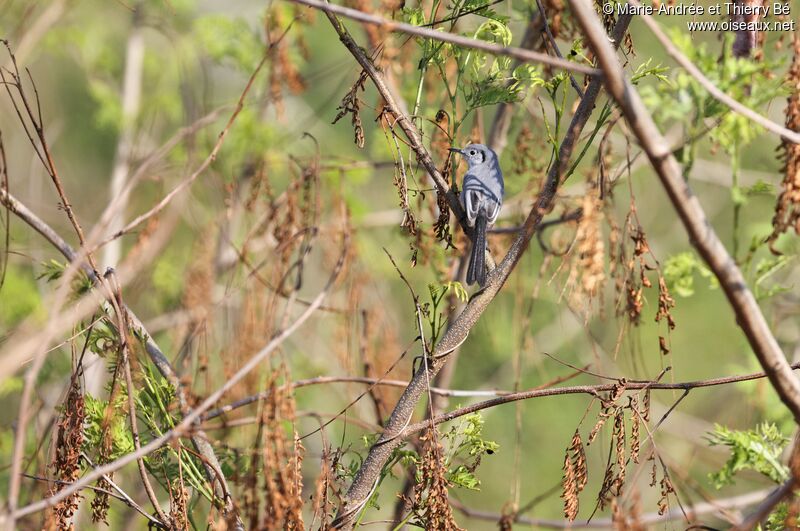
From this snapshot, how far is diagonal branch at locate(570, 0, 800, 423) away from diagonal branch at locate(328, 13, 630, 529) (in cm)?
61

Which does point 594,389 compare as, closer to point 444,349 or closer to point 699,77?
point 444,349

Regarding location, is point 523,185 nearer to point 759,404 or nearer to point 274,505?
point 759,404

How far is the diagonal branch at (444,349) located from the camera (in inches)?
84.4

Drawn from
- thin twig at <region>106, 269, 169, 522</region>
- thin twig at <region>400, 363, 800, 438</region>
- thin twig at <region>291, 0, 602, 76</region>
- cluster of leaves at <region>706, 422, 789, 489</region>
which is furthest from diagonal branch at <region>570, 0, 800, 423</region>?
thin twig at <region>106, 269, 169, 522</region>

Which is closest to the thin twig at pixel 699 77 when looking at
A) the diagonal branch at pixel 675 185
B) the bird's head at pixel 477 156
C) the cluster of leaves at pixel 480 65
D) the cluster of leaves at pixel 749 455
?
the diagonal branch at pixel 675 185

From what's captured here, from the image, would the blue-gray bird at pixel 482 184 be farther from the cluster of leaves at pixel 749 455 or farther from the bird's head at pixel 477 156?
the cluster of leaves at pixel 749 455

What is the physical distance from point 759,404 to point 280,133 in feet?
13.6

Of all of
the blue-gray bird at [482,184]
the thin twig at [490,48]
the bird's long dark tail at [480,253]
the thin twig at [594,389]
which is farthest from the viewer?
the blue-gray bird at [482,184]

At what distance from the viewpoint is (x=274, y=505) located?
1.70m

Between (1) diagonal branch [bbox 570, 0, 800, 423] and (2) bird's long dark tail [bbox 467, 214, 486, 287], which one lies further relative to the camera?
(2) bird's long dark tail [bbox 467, 214, 486, 287]

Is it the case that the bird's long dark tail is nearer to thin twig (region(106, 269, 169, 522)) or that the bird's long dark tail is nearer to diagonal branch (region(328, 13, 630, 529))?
diagonal branch (region(328, 13, 630, 529))

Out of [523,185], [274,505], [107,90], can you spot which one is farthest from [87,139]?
[274,505]

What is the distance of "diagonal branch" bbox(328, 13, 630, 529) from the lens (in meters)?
2.14

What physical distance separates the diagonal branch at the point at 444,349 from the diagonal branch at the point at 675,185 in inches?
24.1
